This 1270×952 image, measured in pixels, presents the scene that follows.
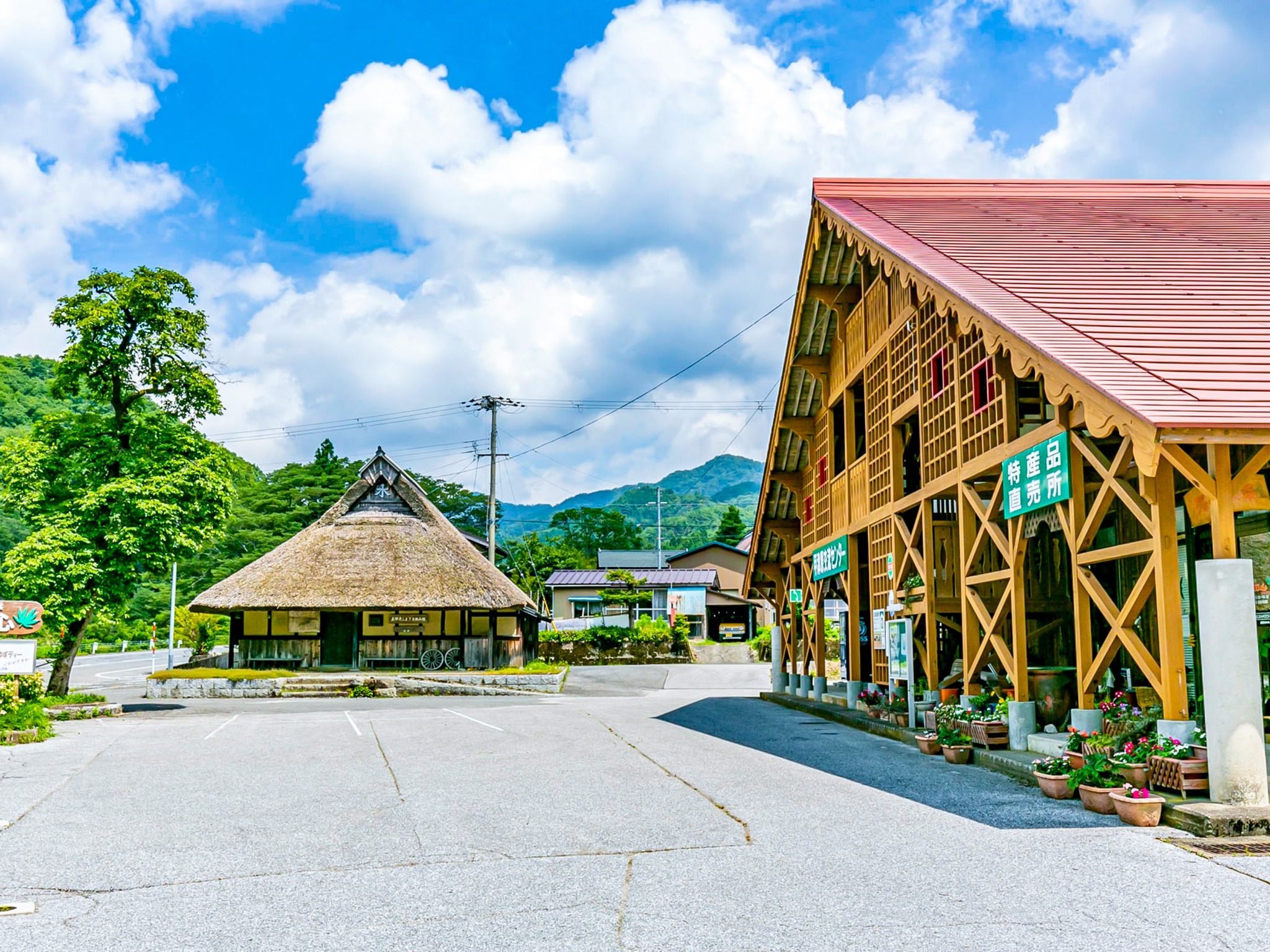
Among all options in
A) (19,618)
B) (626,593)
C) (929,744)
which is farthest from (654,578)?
(929,744)

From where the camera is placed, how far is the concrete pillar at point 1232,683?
322 inches

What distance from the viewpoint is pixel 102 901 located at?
6539 mm

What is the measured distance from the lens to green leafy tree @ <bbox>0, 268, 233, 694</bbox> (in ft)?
69.4

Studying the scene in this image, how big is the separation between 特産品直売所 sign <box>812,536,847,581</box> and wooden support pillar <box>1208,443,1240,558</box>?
11.6 m

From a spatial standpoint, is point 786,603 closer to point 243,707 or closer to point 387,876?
point 243,707

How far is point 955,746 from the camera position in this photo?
12867 mm

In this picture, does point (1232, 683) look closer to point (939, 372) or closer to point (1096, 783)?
point (1096, 783)

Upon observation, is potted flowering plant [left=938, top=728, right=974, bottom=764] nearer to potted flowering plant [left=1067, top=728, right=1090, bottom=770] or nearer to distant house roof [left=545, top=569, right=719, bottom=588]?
potted flowering plant [left=1067, top=728, right=1090, bottom=770]

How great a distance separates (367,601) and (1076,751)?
2715 centimetres

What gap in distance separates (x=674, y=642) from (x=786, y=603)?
20.7m

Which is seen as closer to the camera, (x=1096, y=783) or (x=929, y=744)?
(x=1096, y=783)

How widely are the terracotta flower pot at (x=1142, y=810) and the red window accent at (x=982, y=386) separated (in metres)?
6.04

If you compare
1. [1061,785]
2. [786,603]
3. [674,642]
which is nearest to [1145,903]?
[1061,785]

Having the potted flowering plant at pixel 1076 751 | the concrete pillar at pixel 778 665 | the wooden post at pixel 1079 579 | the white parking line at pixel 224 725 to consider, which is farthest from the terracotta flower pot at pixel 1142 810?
the concrete pillar at pixel 778 665
